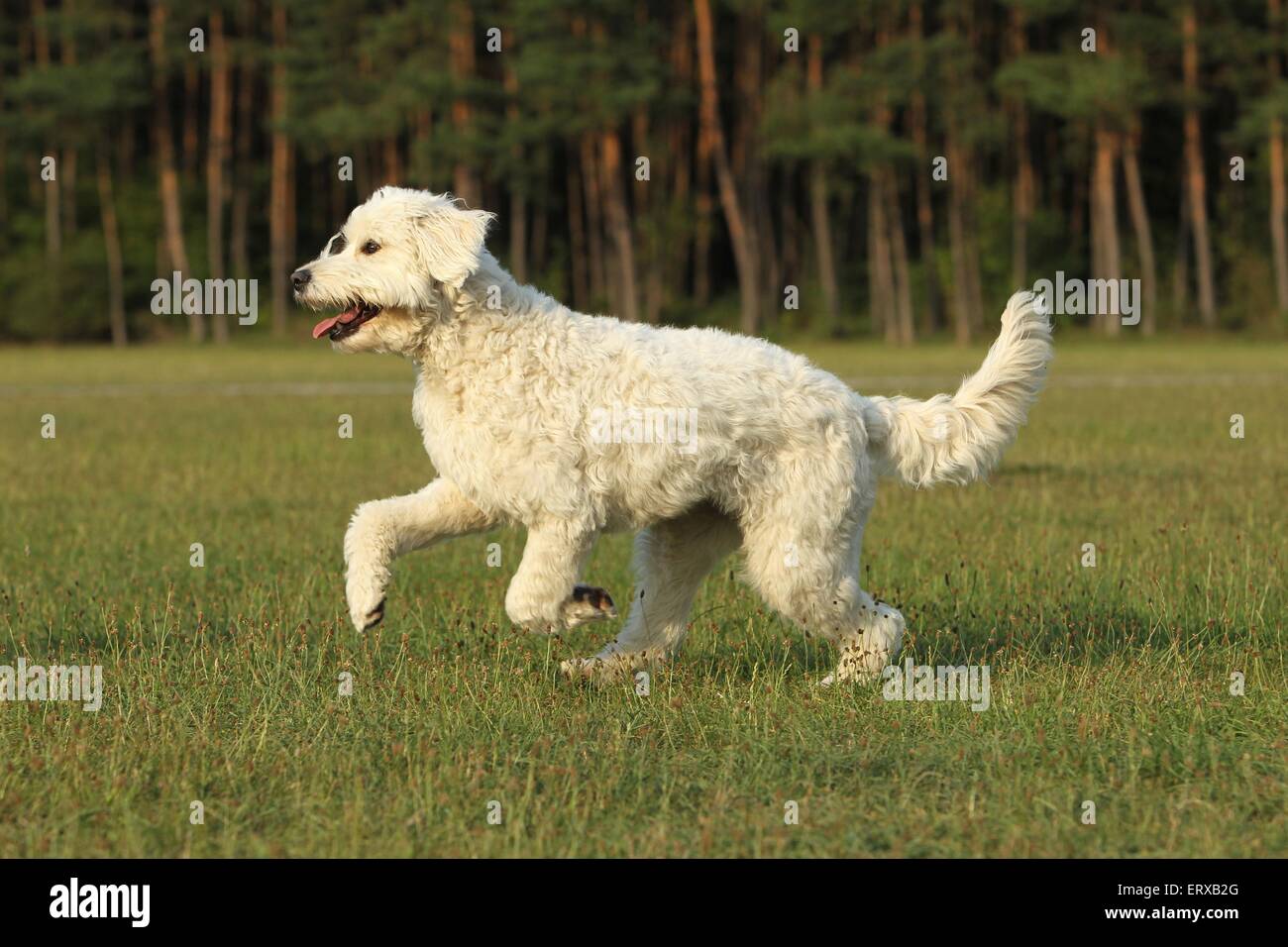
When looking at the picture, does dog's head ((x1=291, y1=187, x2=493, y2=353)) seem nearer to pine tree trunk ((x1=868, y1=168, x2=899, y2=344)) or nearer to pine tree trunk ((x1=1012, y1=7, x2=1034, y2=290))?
pine tree trunk ((x1=868, y1=168, x2=899, y2=344))

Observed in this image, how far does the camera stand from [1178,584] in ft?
33.1

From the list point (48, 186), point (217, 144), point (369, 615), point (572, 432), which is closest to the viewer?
point (369, 615)

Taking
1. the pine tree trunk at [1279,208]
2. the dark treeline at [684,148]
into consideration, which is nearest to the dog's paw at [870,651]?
the dark treeline at [684,148]

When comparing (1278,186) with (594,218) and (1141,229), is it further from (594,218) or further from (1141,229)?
(594,218)

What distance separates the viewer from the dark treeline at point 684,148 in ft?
187

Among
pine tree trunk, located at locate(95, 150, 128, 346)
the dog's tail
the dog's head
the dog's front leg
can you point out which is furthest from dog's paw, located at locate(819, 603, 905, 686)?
pine tree trunk, located at locate(95, 150, 128, 346)

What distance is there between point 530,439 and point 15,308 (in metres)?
60.6

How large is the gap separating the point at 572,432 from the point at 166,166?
2382 inches

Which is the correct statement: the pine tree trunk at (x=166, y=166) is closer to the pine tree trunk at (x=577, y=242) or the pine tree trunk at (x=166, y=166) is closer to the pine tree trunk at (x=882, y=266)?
the pine tree trunk at (x=577, y=242)

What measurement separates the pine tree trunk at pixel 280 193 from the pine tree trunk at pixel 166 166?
314 cm

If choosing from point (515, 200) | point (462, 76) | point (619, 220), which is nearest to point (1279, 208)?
point (619, 220)

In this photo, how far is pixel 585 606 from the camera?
731cm

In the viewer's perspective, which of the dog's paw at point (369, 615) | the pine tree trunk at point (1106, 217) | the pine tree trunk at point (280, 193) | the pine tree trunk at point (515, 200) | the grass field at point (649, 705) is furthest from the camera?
the pine tree trunk at point (280, 193)

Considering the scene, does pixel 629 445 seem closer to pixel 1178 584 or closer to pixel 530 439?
pixel 530 439
